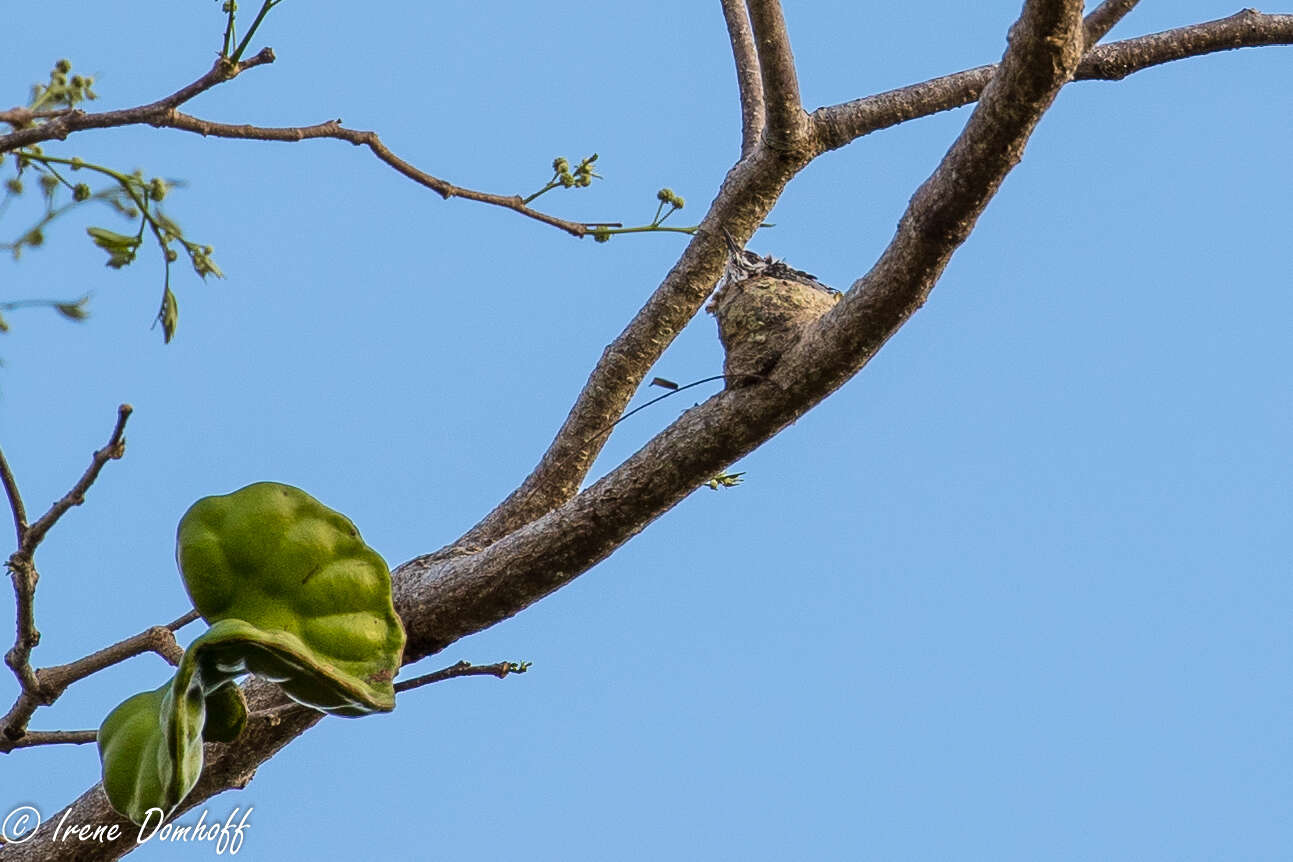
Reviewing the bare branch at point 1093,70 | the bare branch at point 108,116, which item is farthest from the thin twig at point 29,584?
the bare branch at point 1093,70

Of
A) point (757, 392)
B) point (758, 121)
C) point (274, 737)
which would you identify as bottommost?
point (274, 737)

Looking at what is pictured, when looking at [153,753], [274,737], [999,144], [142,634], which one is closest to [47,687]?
[142,634]

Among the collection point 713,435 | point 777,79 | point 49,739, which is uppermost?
point 777,79

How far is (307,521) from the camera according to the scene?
5.40 ft

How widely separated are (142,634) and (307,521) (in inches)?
19.6

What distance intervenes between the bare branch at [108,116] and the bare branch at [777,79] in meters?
0.90

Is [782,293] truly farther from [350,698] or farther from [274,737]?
[274,737]

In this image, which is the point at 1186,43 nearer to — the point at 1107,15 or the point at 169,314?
the point at 1107,15

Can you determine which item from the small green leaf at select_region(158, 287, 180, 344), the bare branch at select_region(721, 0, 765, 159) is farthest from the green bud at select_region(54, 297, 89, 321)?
the bare branch at select_region(721, 0, 765, 159)

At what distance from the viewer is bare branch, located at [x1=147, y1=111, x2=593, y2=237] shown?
176 centimetres

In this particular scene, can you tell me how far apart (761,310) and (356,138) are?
75 cm

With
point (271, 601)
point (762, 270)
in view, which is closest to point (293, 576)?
point (271, 601)

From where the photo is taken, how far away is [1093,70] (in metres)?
2.78

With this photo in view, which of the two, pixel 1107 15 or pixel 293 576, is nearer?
pixel 293 576
